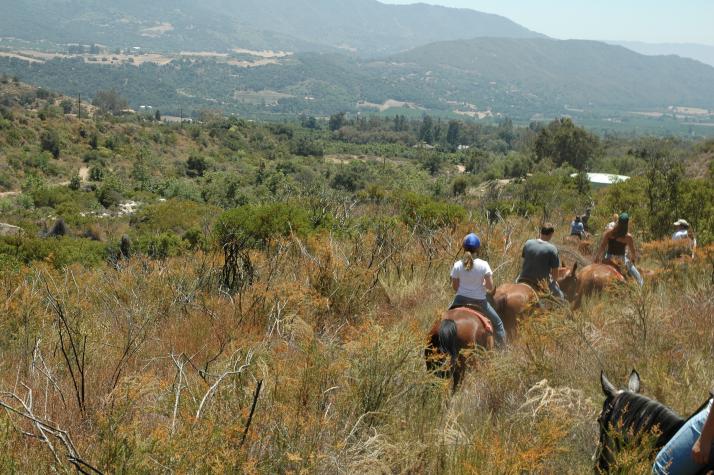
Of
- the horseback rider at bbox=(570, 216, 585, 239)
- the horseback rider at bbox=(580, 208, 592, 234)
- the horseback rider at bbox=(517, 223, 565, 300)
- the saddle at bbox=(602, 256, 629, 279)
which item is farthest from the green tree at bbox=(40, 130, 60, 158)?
the horseback rider at bbox=(517, 223, 565, 300)

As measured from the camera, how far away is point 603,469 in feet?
12.1

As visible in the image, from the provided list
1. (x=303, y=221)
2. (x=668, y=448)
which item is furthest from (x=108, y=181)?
(x=668, y=448)

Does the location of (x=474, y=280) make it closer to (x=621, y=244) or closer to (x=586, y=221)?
(x=621, y=244)

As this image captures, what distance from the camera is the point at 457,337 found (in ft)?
19.1

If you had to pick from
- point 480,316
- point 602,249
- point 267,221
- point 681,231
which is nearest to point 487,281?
point 480,316

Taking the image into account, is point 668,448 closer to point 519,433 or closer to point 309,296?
Answer: point 519,433

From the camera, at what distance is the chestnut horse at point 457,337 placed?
562cm

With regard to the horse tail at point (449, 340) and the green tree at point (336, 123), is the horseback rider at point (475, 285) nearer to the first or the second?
the horse tail at point (449, 340)

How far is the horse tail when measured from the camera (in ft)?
18.8

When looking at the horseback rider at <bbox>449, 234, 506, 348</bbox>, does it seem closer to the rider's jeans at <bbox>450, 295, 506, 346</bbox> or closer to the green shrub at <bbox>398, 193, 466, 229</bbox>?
the rider's jeans at <bbox>450, 295, 506, 346</bbox>

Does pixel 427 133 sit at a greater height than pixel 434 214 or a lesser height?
lesser

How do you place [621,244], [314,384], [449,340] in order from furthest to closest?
[621,244] → [449,340] → [314,384]

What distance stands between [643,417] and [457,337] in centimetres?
229

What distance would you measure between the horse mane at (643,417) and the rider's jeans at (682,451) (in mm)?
102
